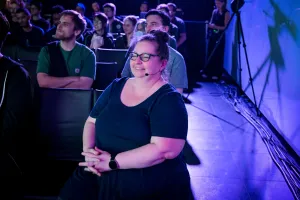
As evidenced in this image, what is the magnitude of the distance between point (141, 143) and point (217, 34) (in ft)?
20.4

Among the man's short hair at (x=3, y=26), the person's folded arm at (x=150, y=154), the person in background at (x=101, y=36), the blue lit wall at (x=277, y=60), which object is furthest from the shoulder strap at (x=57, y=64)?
the blue lit wall at (x=277, y=60)

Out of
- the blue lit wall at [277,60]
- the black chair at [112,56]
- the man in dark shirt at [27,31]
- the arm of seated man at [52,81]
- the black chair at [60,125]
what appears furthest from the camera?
the man in dark shirt at [27,31]

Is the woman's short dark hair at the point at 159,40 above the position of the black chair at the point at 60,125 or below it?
above

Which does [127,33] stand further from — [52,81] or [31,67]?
[52,81]

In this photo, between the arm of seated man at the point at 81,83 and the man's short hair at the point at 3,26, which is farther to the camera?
the arm of seated man at the point at 81,83

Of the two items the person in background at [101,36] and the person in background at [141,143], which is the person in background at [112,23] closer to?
the person in background at [101,36]

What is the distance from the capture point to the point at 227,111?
5.09 m

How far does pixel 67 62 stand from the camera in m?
3.16

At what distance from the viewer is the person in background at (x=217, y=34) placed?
720cm

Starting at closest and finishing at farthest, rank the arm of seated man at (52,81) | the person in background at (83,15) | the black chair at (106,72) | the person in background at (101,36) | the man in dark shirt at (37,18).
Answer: the arm of seated man at (52,81)
the black chair at (106,72)
the person in background at (101,36)
the man in dark shirt at (37,18)
the person in background at (83,15)

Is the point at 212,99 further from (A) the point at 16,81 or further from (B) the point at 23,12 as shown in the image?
(A) the point at 16,81

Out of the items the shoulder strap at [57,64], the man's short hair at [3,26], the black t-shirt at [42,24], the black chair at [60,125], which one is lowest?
the black chair at [60,125]

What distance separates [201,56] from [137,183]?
23.0 ft

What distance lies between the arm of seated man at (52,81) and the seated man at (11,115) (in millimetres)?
1158
